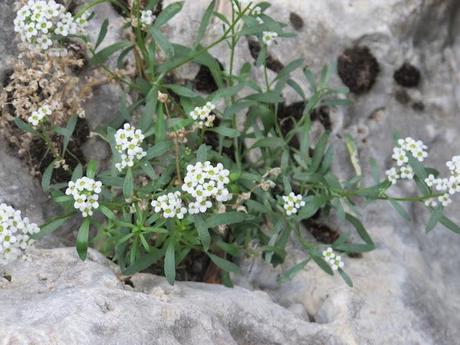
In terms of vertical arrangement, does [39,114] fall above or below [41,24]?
below

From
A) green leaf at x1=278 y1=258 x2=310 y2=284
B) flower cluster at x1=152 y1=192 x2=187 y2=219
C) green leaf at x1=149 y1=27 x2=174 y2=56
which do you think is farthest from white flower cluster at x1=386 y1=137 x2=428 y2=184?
green leaf at x1=149 y1=27 x2=174 y2=56

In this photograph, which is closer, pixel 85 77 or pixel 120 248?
pixel 120 248

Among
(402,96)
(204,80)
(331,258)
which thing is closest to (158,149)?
(204,80)

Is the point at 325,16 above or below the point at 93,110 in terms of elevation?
above

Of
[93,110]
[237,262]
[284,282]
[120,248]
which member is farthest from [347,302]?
[93,110]

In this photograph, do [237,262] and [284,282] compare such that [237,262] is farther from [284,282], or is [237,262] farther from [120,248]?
[120,248]

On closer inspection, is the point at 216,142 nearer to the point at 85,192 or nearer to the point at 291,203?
the point at 291,203
